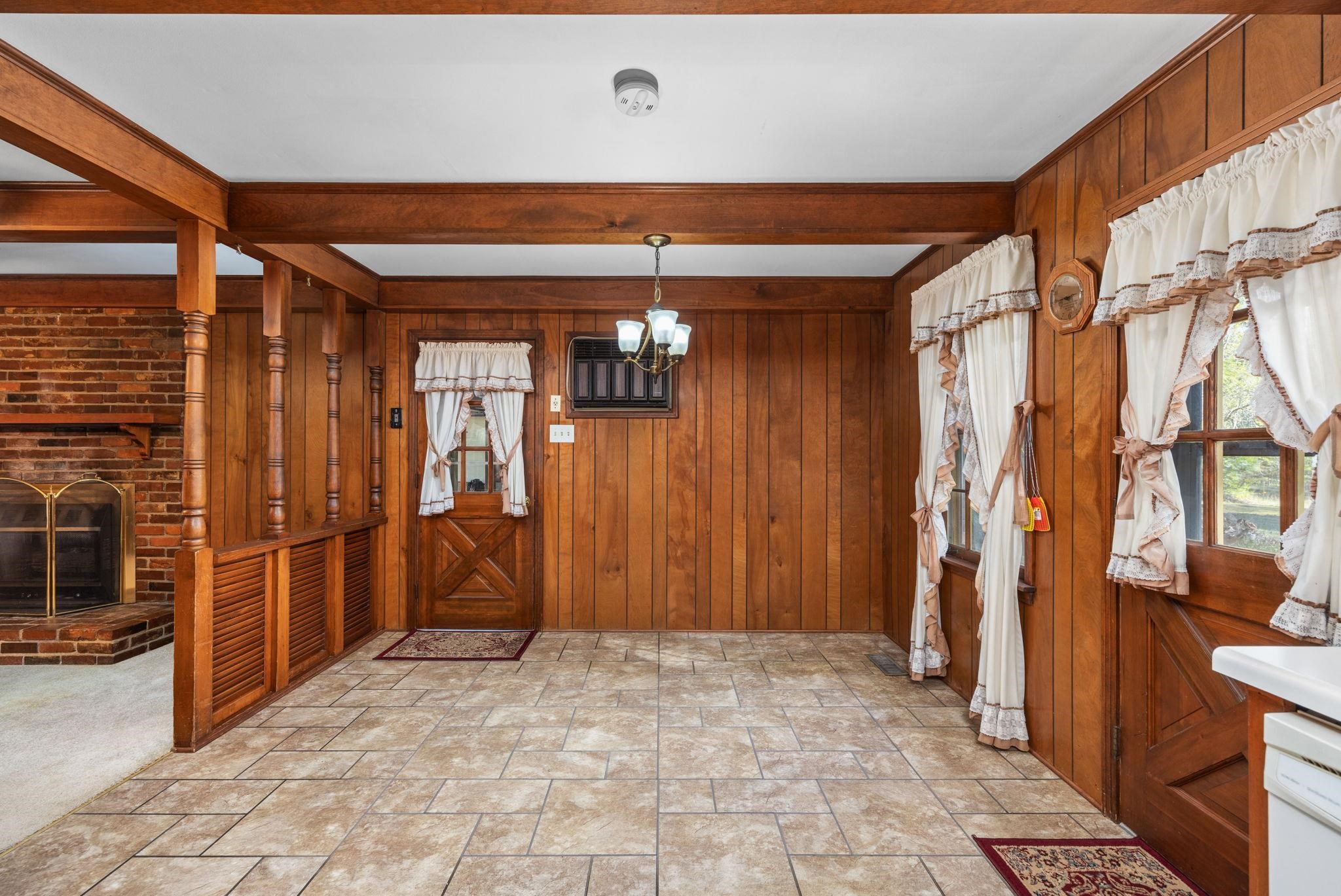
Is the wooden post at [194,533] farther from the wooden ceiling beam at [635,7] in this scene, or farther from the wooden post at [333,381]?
the wooden ceiling beam at [635,7]

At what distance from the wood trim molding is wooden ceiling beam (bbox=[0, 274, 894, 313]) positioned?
1801mm

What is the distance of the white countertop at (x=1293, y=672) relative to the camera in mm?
1035

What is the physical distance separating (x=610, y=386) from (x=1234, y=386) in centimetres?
359

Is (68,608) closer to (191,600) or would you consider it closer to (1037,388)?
(191,600)

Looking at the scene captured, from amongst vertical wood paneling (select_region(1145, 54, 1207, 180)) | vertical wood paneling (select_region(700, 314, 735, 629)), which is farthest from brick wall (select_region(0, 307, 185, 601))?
vertical wood paneling (select_region(1145, 54, 1207, 180))

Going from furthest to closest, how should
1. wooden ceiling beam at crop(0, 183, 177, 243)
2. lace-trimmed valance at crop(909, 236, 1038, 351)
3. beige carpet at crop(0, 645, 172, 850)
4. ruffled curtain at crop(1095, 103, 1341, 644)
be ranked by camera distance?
wooden ceiling beam at crop(0, 183, 177, 243)
lace-trimmed valance at crop(909, 236, 1038, 351)
beige carpet at crop(0, 645, 172, 850)
ruffled curtain at crop(1095, 103, 1341, 644)

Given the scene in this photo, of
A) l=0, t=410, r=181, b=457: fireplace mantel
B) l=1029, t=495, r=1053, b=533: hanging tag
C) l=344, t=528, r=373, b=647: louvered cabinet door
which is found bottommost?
l=344, t=528, r=373, b=647: louvered cabinet door

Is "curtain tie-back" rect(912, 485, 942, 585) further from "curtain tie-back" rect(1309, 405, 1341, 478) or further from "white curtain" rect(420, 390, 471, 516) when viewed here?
"white curtain" rect(420, 390, 471, 516)

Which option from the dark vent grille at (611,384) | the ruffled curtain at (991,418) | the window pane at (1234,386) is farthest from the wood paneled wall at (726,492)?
the window pane at (1234,386)

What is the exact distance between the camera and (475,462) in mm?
4891

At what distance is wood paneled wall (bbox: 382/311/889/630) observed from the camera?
479 cm

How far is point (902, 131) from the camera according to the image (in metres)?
2.56

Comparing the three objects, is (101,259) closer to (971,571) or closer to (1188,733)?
(971,571)

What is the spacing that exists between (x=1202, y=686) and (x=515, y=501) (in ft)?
12.9
